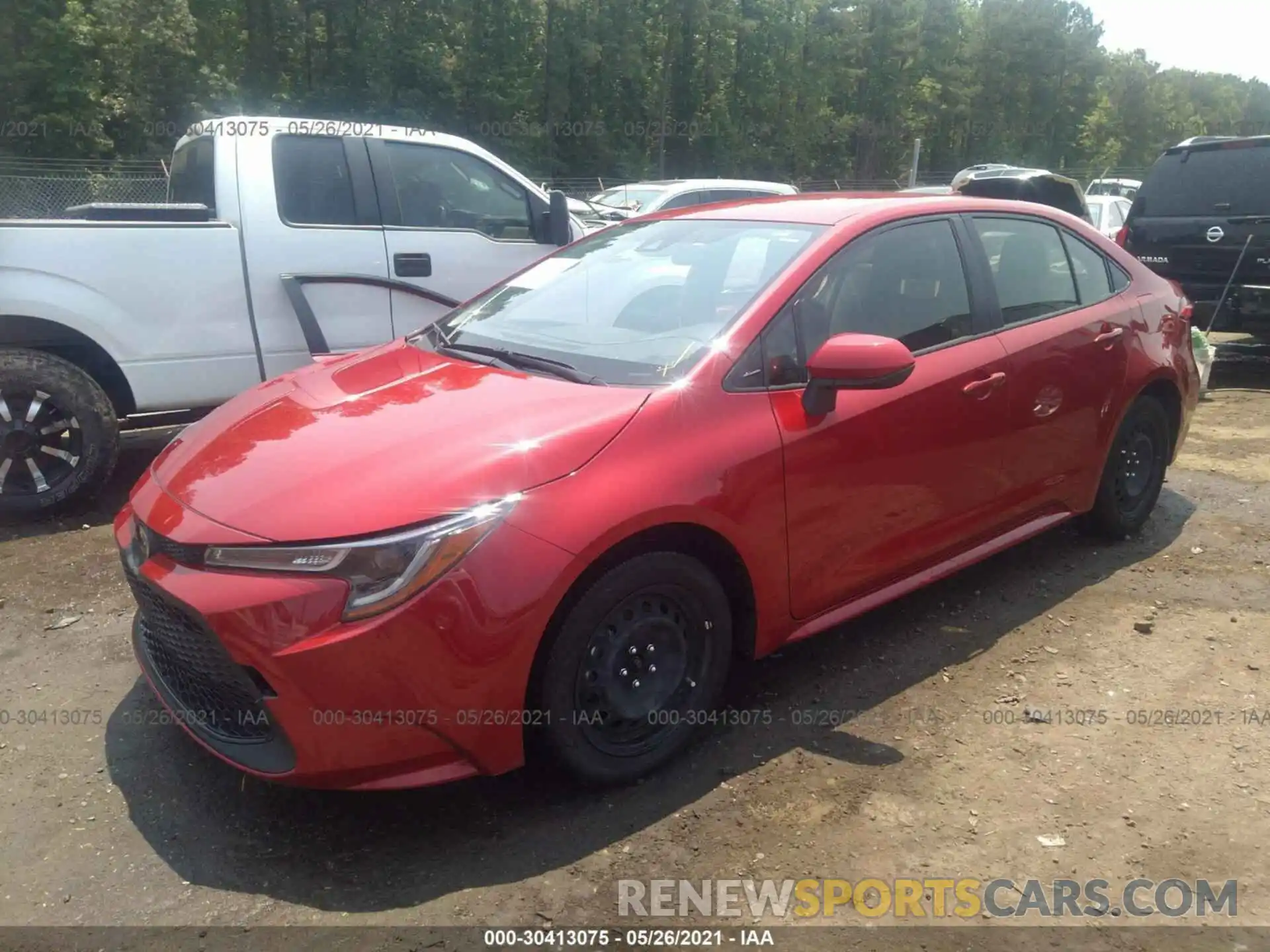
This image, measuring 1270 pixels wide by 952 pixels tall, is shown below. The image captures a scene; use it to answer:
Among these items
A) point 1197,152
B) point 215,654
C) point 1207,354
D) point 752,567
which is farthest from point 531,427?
point 1197,152

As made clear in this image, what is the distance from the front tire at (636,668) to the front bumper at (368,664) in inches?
5.0

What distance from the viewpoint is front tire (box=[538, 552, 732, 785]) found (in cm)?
263

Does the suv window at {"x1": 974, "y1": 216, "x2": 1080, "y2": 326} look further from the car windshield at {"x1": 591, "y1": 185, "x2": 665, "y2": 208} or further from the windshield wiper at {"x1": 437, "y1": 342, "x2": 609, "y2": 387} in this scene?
the car windshield at {"x1": 591, "y1": 185, "x2": 665, "y2": 208}

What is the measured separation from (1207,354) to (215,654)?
21.7 feet

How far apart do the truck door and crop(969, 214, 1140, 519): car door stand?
3.36 meters

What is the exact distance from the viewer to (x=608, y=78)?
44.5m

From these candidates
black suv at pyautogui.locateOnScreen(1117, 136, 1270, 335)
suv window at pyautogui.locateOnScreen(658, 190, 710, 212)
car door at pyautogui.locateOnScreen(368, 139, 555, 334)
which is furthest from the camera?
suv window at pyautogui.locateOnScreen(658, 190, 710, 212)

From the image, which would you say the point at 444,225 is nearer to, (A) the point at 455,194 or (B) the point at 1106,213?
(A) the point at 455,194

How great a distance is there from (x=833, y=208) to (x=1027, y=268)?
39.0 inches

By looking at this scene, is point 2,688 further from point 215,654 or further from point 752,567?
point 752,567

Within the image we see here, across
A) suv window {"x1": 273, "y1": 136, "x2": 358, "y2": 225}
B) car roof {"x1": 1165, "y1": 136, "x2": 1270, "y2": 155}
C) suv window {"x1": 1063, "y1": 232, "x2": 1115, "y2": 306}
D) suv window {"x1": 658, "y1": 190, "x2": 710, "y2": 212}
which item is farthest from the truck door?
car roof {"x1": 1165, "y1": 136, "x2": 1270, "y2": 155}

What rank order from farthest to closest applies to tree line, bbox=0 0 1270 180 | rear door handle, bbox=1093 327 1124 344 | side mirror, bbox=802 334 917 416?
1. tree line, bbox=0 0 1270 180
2. rear door handle, bbox=1093 327 1124 344
3. side mirror, bbox=802 334 917 416

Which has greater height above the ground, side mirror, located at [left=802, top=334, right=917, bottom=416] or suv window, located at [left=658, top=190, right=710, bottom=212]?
suv window, located at [left=658, top=190, right=710, bottom=212]

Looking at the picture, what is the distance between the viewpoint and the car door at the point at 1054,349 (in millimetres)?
3881
